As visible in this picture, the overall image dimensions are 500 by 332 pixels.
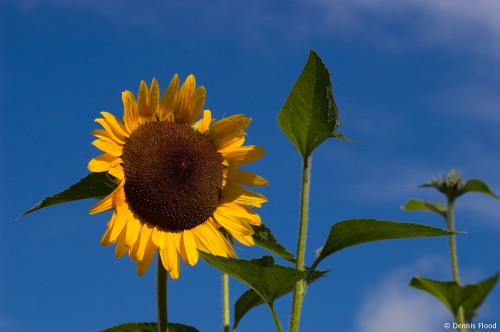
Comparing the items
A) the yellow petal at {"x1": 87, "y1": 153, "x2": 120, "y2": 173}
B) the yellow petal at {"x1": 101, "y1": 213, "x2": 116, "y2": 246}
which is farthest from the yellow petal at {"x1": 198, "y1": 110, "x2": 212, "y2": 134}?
the yellow petal at {"x1": 101, "y1": 213, "x2": 116, "y2": 246}

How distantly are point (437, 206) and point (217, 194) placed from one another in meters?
3.32

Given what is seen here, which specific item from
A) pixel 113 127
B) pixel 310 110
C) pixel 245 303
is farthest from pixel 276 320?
pixel 113 127

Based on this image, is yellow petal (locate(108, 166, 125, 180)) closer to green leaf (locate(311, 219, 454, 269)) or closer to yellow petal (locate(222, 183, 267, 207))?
yellow petal (locate(222, 183, 267, 207))

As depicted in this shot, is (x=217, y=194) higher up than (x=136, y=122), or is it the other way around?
(x=136, y=122)

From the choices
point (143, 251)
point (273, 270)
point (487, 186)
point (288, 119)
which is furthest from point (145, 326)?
point (487, 186)

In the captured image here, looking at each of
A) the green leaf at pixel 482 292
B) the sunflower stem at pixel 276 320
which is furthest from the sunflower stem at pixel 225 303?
the green leaf at pixel 482 292

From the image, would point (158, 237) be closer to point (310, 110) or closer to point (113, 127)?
point (113, 127)

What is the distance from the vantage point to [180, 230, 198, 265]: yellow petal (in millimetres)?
2539

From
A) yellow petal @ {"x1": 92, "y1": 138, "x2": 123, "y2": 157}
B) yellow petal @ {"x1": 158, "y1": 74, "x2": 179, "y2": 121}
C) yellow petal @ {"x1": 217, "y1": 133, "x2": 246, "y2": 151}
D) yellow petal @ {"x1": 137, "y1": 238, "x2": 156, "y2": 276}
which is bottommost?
yellow petal @ {"x1": 137, "y1": 238, "x2": 156, "y2": 276}

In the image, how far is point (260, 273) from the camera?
2.40m

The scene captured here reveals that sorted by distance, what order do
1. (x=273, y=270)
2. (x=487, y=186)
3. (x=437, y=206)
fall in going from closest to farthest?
(x=273, y=270)
(x=487, y=186)
(x=437, y=206)

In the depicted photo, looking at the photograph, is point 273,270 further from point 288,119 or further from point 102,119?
point 102,119

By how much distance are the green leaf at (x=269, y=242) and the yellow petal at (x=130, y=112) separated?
0.53 m

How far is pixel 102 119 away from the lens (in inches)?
98.4
